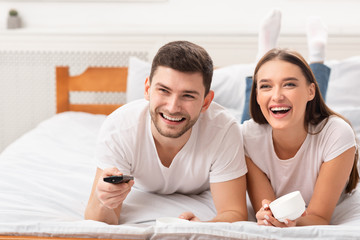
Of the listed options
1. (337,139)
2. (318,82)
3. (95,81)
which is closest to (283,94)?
(337,139)

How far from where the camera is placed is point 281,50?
1440 mm

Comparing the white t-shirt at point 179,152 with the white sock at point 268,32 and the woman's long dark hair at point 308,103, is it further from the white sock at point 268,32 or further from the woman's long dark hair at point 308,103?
the white sock at point 268,32

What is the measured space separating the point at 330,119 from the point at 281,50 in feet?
0.84

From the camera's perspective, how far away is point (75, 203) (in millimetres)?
1516

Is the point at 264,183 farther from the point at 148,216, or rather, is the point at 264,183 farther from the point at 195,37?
the point at 195,37

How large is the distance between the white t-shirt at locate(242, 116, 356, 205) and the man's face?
0.86 feet

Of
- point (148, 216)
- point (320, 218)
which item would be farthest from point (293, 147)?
point (148, 216)

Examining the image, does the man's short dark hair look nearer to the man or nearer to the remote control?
the man

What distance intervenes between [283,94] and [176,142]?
13.3 inches

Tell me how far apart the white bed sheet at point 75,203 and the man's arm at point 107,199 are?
0.16 ft

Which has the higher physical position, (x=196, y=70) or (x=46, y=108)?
(x=196, y=70)

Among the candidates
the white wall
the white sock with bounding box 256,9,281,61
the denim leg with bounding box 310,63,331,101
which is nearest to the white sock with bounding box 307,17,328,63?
the denim leg with bounding box 310,63,331,101

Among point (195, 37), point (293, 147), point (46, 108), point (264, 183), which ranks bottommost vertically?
point (46, 108)

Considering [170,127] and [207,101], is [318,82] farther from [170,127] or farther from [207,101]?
[170,127]
